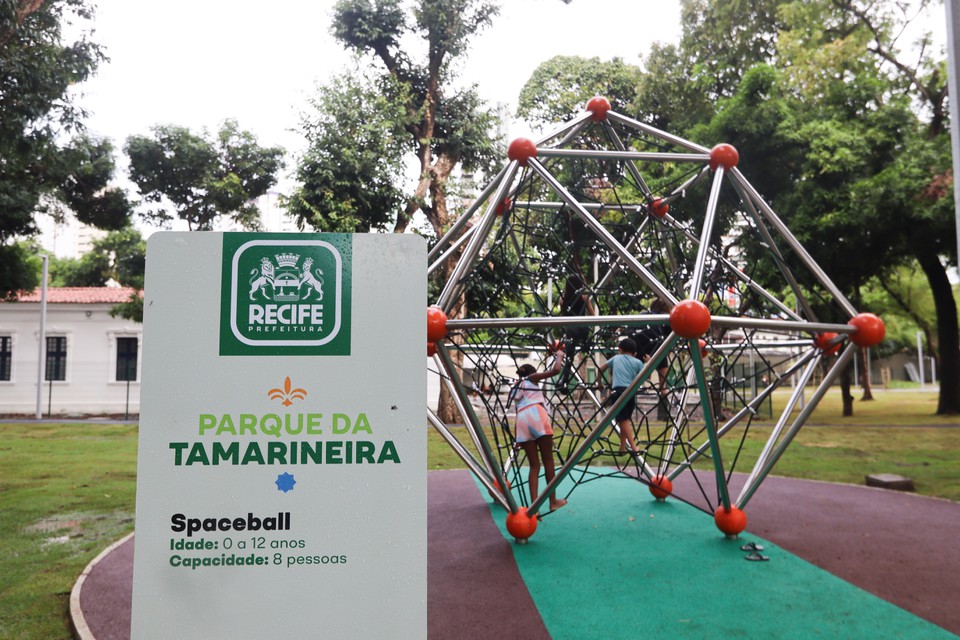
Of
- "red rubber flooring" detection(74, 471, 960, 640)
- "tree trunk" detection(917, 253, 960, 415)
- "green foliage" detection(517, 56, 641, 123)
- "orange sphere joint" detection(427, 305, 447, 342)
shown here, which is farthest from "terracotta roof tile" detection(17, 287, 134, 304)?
"tree trunk" detection(917, 253, 960, 415)

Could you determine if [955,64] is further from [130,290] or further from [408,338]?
[130,290]

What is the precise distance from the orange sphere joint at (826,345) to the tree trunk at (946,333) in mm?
14038

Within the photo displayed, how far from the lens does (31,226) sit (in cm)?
2014

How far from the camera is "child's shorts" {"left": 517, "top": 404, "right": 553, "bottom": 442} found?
667 cm

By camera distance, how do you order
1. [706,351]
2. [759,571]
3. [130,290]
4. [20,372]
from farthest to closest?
1. [130,290]
2. [20,372]
3. [706,351]
4. [759,571]

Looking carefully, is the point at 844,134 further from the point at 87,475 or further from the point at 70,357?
the point at 70,357

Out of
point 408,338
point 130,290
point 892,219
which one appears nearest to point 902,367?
point 892,219

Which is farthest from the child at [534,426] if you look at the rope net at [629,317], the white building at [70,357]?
the white building at [70,357]

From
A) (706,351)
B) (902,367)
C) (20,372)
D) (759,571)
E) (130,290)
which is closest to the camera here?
(759,571)

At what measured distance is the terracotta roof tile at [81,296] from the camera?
25739 mm

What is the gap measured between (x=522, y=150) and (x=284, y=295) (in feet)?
14.7

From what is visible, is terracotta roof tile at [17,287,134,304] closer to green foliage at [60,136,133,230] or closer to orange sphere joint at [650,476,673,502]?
green foliage at [60,136,133,230]

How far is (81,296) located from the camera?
27.3 metres

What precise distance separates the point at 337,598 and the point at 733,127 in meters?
16.4
